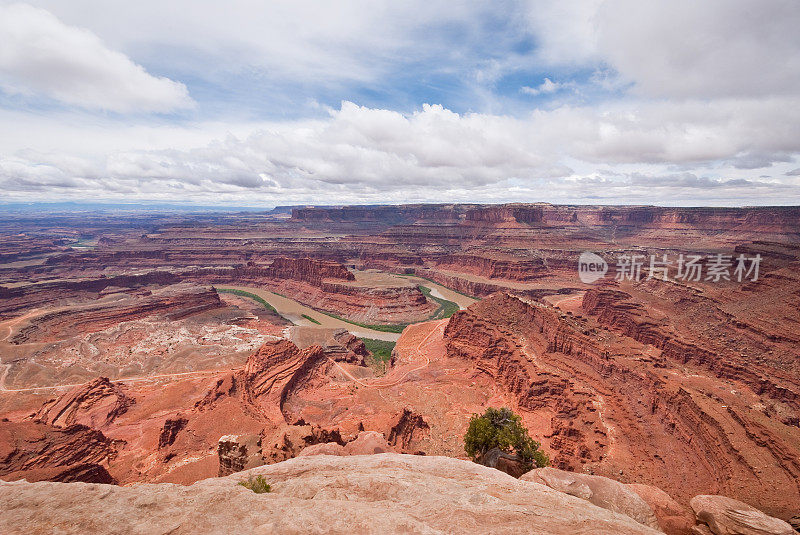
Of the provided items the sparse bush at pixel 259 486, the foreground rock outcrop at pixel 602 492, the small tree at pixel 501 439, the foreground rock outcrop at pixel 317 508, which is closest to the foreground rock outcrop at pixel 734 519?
the foreground rock outcrop at pixel 602 492

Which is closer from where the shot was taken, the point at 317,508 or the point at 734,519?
the point at 317,508

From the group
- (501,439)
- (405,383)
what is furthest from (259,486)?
(405,383)

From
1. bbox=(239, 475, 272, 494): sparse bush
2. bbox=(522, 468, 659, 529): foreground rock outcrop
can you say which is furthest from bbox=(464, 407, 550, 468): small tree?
bbox=(239, 475, 272, 494): sparse bush

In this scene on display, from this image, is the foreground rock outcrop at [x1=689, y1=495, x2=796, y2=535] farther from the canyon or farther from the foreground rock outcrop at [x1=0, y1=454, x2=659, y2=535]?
the foreground rock outcrop at [x1=0, y1=454, x2=659, y2=535]

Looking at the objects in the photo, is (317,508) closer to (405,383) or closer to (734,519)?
(734,519)

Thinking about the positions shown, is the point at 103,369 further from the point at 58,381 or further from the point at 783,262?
the point at 783,262

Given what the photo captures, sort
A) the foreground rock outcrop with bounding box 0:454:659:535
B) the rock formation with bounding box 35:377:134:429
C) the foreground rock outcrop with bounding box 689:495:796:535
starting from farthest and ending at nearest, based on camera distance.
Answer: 1. the rock formation with bounding box 35:377:134:429
2. the foreground rock outcrop with bounding box 689:495:796:535
3. the foreground rock outcrop with bounding box 0:454:659:535
